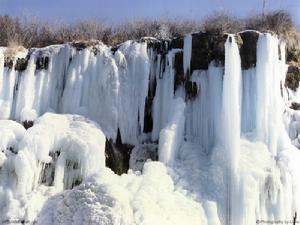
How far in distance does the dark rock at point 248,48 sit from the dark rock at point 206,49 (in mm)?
535

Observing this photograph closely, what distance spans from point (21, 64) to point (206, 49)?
223 inches

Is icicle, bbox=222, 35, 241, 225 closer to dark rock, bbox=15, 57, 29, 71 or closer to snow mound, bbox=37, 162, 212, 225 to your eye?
snow mound, bbox=37, 162, 212, 225

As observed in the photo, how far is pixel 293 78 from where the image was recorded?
20219mm

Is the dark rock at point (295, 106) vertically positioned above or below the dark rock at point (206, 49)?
below

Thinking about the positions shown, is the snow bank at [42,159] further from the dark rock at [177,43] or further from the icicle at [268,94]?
the icicle at [268,94]

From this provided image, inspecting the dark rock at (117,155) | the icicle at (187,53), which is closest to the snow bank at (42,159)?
the dark rock at (117,155)

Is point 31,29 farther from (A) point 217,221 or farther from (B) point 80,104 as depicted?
(A) point 217,221

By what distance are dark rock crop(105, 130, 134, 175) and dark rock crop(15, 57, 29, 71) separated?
3706 millimetres

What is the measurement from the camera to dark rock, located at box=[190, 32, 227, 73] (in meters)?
19.0

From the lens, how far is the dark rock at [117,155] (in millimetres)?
19047

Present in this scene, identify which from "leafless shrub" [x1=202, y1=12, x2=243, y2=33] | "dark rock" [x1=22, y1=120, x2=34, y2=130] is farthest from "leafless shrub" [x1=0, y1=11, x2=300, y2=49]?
"dark rock" [x1=22, y1=120, x2=34, y2=130]

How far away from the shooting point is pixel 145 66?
1969 centimetres

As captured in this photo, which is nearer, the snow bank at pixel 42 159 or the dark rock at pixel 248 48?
the snow bank at pixel 42 159

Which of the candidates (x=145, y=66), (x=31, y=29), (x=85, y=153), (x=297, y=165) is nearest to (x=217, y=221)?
(x=297, y=165)
